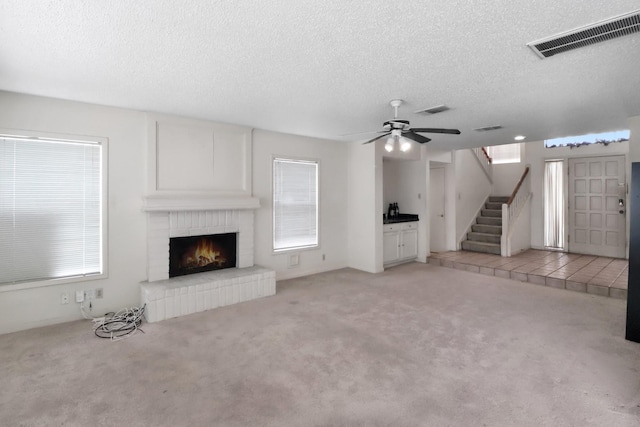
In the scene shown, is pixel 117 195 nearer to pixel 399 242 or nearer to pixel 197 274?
pixel 197 274

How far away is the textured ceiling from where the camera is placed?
1.82 metres

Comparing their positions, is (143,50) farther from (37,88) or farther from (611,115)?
(611,115)

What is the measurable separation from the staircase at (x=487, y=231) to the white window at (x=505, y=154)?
994mm

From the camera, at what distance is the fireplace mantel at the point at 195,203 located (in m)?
3.88

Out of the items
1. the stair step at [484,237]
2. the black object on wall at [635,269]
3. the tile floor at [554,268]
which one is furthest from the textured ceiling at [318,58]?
the stair step at [484,237]

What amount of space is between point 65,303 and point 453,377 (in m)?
3.98

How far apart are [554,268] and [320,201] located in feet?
13.9

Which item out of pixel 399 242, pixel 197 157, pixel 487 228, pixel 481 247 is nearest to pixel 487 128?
pixel 399 242

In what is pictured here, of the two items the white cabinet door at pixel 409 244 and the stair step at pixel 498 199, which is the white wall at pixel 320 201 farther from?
the stair step at pixel 498 199

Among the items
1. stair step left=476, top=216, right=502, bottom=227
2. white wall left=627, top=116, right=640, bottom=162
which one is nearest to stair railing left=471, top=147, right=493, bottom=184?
stair step left=476, top=216, right=502, bottom=227

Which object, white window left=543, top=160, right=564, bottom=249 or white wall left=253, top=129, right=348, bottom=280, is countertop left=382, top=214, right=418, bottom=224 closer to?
white wall left=253, top=129, right=348, bottom=280

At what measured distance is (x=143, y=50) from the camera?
2.30m

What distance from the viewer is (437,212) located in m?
7.52

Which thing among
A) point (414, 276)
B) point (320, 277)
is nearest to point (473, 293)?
point (414, 276)
